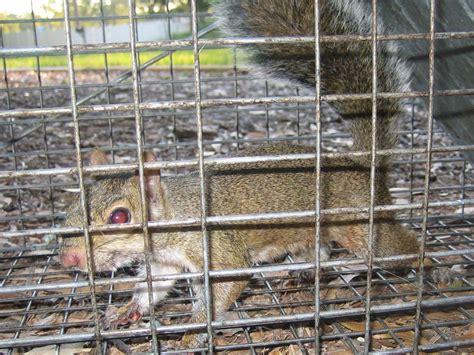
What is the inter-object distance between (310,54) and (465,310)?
3.76 feet

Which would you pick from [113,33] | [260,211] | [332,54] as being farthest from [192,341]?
[113,33]

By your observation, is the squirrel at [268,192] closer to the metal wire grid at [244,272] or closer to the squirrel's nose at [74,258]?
the squirrel's nose at [74,258]

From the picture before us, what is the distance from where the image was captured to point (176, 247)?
7.08ft

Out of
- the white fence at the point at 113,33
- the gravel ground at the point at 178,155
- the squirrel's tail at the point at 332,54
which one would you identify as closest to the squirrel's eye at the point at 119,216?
the gravel ground at the point at 178,155

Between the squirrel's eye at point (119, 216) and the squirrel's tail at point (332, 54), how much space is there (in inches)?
30.4

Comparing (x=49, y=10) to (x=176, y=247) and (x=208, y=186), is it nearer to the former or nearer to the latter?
(x=208, y=186)

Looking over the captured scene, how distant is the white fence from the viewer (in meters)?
4.71

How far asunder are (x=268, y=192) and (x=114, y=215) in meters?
0.74

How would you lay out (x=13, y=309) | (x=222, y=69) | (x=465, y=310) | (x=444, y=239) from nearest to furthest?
1. (x=465, y=310)
2. (x=13, y=309)
3. (x=444, y=239)
4. (x=222, y=69)

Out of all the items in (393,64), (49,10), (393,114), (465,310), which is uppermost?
(49,10)

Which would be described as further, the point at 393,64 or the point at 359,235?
the point at 359,235

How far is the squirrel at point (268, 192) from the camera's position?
79.6 inches

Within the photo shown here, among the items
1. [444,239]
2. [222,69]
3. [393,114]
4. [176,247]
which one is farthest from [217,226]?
[222,69]

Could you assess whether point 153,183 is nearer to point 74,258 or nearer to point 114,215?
point 114,215
